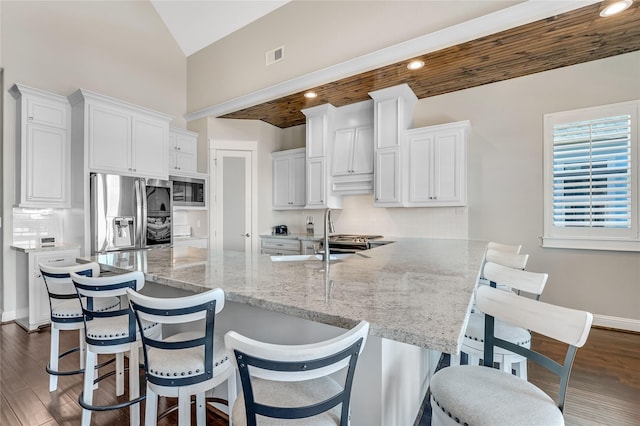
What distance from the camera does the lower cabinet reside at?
4657 millimetres

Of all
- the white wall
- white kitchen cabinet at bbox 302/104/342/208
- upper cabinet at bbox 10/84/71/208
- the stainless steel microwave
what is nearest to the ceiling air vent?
white kitchen cabinet at bbox 302/104/342/208

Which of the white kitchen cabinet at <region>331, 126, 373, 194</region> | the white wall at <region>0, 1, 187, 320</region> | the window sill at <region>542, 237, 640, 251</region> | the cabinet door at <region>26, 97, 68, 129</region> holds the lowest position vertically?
the window sill at <region>542, 237, 640, 251</region>

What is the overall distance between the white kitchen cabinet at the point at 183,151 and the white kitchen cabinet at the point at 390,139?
3082 millimetres

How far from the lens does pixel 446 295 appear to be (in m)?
1.13

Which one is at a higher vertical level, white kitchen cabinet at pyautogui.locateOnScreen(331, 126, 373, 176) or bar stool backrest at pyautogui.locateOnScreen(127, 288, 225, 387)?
white kitchen cabinet at pyautogui.locateOnScreen(331, 126, 373, 176)

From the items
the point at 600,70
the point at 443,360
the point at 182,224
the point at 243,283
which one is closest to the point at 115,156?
the point at 182,224

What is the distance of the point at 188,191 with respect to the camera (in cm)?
468

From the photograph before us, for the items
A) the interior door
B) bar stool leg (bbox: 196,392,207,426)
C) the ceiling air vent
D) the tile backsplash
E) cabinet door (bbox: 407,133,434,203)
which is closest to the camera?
bar stool leg (bbox: 196,392,207,426)

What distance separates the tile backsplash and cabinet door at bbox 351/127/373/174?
3.96m

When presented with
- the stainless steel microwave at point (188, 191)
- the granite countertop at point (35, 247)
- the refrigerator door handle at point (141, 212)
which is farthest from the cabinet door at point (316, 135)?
the granite countertop at point (35, 247)

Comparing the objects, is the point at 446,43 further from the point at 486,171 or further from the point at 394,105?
the point at 486,171

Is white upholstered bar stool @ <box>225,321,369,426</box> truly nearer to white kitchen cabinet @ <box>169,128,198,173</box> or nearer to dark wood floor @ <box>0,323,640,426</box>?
dark wood floor @ <box>0,323,640,426</box>

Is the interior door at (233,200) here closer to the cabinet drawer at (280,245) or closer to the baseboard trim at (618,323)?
the cabinet drawer at (280,245)

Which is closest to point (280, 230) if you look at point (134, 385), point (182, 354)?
point (134, 385)
